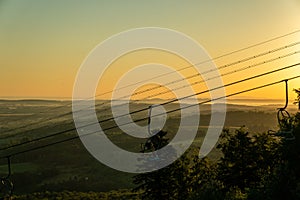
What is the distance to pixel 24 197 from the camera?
83188 mm

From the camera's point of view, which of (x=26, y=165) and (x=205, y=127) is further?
(x=205, y=127)

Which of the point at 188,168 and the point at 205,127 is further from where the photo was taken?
the point at 205,127

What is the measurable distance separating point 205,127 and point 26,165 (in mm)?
42728

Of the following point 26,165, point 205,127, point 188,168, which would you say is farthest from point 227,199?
point 205,127

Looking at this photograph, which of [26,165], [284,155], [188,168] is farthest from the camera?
[26,165]

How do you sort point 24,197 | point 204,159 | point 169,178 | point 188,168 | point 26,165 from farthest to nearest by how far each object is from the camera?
point 26,165, point 24,197, point 204,159, point 188,168, point 169,178

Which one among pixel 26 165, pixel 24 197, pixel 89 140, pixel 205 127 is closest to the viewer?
pixel 24 197

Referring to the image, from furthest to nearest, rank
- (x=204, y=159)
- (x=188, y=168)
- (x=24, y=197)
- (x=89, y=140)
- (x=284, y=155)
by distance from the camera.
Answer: (x=89, y=140), (x=24, y=197), (x=204, y=159), (x=188, y=168), (x=284, y=155)

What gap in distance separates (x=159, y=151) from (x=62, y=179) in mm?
64275

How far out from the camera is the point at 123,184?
92.0 metres

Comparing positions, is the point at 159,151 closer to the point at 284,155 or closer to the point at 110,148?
the point at 284,155

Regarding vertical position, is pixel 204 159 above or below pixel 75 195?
above

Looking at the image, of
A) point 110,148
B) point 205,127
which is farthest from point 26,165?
point 205,127

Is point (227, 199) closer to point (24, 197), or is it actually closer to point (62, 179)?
point (24, 197)
